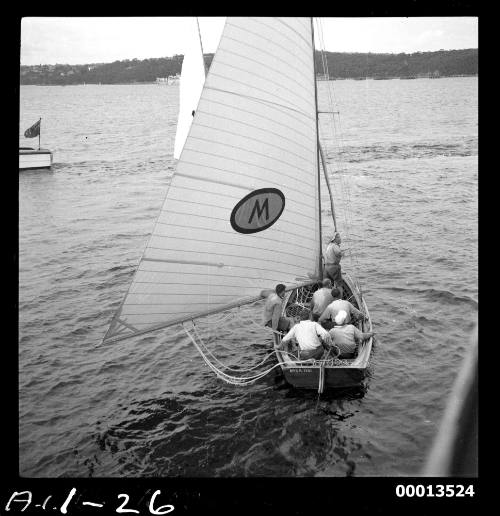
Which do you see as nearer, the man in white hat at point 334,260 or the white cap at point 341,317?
the white cap at point 341,317

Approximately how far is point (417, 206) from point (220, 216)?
70.9 ft

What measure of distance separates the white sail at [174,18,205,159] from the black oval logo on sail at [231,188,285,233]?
724 centimetres

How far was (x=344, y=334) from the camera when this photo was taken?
1213cm

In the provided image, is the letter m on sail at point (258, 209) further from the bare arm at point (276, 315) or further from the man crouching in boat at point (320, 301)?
the man crouching in boat at point (320, 301)

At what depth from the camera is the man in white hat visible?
14961mm

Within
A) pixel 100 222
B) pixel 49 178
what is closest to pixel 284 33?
pixel 100 222

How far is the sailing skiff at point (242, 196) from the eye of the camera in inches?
404

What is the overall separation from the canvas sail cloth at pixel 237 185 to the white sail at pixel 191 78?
280 inches

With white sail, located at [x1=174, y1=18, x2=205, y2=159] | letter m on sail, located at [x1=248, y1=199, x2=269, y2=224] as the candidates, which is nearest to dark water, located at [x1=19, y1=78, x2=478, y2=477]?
letter m on sail, located at [x1=248, y1=199, x2=269, y2=224]

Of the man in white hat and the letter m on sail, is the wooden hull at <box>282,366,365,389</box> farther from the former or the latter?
the man in white hat

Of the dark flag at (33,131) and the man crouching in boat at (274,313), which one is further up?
the dark flag at (33,131)

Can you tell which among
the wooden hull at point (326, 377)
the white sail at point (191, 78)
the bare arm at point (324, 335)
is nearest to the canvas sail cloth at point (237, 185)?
the bare arm at point (324, 335)

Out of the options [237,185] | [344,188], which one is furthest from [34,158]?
[237,185]

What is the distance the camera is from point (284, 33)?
10523mm
